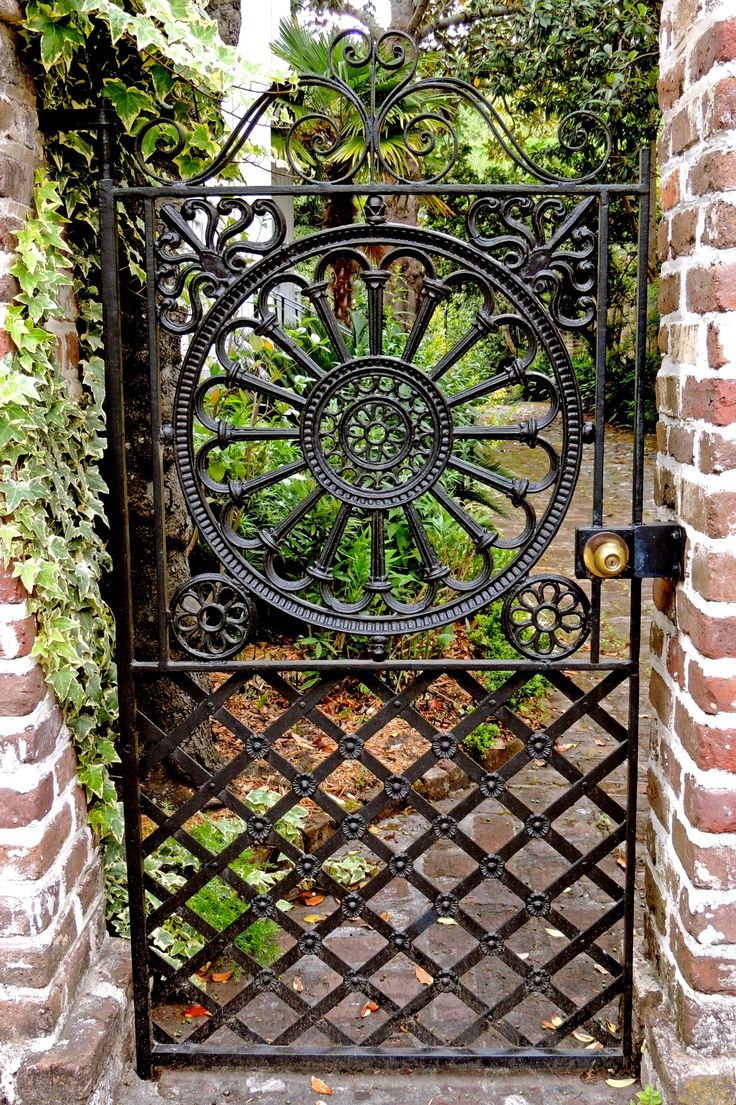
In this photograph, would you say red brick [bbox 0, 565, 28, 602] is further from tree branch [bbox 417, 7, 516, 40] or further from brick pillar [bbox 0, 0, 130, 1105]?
tree branch [bbox 417, 7, 516, 40]

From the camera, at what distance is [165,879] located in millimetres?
2869

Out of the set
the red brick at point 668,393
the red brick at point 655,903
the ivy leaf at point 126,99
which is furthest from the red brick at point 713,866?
the ivy leaf at point 126,99

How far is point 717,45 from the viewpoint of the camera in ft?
5.88

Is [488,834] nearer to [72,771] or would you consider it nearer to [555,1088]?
[555,1088]

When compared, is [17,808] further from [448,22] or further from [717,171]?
[448,22]

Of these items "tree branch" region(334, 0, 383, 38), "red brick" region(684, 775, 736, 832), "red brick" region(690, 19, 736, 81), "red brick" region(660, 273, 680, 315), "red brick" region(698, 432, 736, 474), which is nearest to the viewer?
"red brick" region(690, 19, 736, 81)

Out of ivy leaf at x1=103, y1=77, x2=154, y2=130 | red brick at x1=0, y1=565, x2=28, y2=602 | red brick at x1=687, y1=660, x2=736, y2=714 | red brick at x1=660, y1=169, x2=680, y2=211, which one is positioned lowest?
red brick at x1=687, y1=660, x2=736, y2=714

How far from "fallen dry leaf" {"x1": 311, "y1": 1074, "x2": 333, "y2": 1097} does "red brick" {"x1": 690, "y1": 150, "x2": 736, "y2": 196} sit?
2156mm

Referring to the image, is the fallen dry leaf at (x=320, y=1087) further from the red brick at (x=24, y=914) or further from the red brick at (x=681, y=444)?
the red brick at (x=681, y=444)

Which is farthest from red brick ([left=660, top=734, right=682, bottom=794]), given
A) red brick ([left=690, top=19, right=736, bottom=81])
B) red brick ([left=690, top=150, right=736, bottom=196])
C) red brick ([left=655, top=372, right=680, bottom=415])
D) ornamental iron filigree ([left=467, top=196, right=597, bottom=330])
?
red brick ([left=690, top=19, right=736, bottom=81])

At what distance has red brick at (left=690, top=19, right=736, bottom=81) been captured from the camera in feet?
5.83

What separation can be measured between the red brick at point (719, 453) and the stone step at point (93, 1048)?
175 centimetres

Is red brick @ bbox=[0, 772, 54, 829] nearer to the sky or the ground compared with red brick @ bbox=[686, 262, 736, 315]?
nearer to the ground

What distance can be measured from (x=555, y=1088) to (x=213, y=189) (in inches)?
86.0
